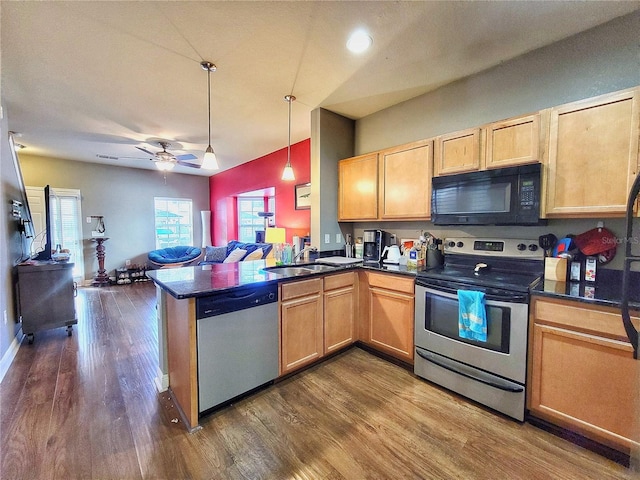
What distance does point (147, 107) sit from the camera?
315cm

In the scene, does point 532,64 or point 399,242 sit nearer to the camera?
point 532,64

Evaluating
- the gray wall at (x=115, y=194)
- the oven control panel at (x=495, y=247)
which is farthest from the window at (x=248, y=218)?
the oven control panel at (x=495, y=247)

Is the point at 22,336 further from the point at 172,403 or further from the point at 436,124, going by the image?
the point at 436,124

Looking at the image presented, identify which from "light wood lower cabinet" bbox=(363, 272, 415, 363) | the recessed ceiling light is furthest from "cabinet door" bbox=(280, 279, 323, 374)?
the recessed ceiling light

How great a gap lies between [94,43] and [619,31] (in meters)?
3.76

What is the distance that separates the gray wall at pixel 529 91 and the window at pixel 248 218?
4.71 metres

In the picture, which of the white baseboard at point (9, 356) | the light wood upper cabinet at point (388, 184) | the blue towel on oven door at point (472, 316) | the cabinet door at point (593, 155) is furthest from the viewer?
the light wood upper cabinet at point (388, 184)

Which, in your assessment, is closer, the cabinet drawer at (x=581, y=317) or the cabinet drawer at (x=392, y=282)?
the cabinet drawer at (x=581, y=317)

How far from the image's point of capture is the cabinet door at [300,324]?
87.7 inches

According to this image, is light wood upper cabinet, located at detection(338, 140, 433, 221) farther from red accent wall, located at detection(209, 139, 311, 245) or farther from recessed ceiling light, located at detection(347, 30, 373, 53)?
red accent wall, located at detection(209, 139, 311, 245)

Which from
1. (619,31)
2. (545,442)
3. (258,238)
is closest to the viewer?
(545,442)

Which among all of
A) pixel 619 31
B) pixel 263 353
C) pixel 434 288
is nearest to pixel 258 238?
pixel 263 353

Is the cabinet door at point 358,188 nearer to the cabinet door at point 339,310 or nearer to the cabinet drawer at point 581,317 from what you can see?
the cabinet door at point 339,310

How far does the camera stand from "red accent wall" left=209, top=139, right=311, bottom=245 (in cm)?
458
